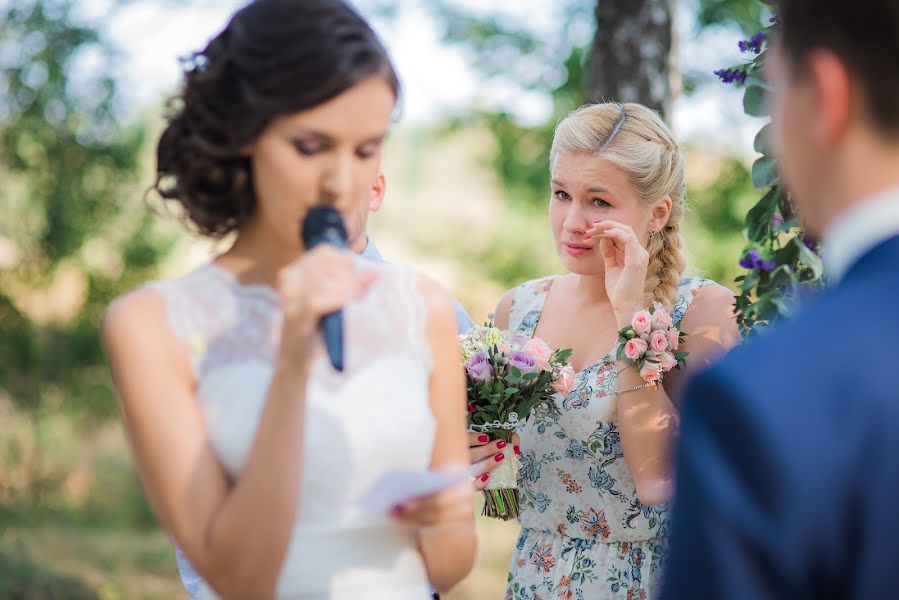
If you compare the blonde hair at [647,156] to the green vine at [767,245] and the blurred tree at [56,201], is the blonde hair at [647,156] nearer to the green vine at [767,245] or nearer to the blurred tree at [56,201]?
the green vine at [767,245]

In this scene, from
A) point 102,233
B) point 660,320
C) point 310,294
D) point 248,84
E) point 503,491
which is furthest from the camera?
point 102,233

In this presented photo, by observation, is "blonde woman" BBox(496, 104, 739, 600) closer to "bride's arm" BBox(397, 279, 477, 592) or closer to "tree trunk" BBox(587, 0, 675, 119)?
"bride's arm" BBox(397, 279, 477, 592)

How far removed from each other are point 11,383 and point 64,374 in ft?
1.75

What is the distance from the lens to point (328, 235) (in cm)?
191

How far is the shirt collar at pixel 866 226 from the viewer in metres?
1.28

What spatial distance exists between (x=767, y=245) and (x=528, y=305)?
102cm

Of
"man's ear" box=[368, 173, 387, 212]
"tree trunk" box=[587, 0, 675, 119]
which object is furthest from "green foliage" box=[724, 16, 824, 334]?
"tree trunk" box=[587, 0, 675, 119]

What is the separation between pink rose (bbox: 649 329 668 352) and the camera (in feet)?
10.5

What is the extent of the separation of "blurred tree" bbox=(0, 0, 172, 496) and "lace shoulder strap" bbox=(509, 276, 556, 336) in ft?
20.3

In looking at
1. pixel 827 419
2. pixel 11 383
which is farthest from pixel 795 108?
pixel 11 383

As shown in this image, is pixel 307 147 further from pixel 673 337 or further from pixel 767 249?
pixel 767 249

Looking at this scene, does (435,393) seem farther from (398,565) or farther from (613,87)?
(613,87)

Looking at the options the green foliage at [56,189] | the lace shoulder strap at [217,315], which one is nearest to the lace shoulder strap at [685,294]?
the lace shoulder strap at [217,315]

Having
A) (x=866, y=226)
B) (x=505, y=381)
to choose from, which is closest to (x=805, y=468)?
(x=866, y=226)
